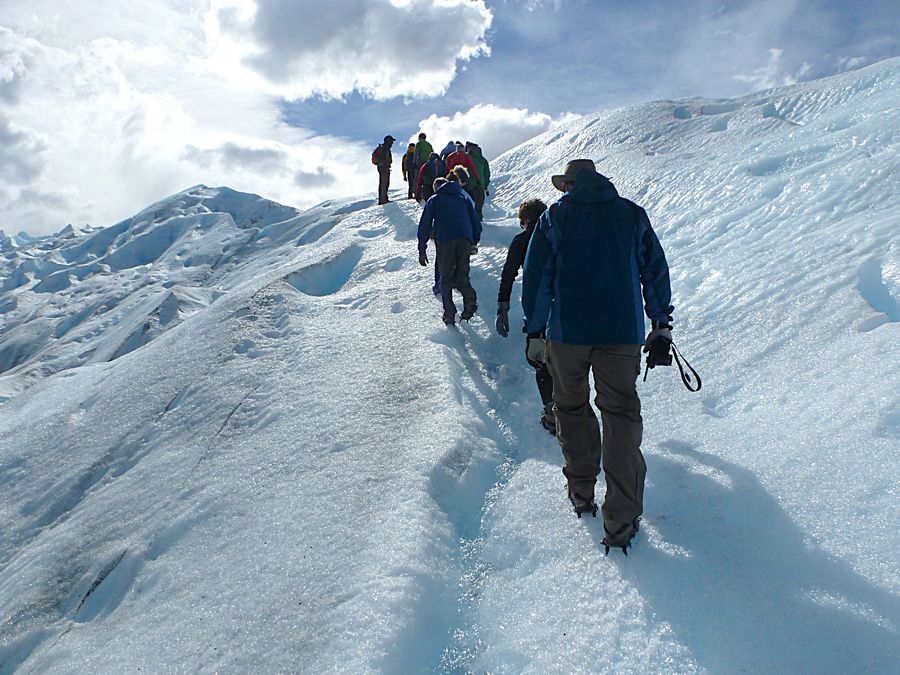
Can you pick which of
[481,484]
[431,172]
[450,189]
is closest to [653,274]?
[481,484]

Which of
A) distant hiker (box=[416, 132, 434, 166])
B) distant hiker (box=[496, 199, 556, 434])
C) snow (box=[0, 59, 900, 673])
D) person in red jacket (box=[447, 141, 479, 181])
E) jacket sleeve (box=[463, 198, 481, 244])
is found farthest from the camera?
distant hiker (box=[416, 132, 434, 166])

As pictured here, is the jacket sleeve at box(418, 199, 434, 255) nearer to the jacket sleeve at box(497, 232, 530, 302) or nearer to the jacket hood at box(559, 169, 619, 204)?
the jacket sleeve at box(497, 232, 530, 302)

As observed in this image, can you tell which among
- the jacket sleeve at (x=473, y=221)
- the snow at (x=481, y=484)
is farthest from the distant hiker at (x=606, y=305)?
the jacket sleeve at (x=473, y=221)

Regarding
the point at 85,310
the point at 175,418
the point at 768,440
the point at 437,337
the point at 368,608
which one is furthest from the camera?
the point at 85,310

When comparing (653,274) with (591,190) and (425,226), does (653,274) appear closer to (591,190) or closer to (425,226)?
(591,190)

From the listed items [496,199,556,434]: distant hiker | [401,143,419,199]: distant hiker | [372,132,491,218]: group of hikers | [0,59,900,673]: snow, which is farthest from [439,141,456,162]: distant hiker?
[496,199,556,434]: distant hiker

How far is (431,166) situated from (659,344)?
11417mm

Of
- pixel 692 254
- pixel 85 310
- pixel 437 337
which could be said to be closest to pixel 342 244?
pixel 437 337

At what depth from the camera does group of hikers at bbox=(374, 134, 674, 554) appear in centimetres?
301

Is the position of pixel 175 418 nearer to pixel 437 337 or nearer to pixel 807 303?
pixel 437 337

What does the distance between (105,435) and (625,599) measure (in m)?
6.58

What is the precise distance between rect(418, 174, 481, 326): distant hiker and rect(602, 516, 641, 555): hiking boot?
4.59 meters

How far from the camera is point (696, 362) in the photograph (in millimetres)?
5078

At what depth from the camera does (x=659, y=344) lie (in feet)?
10.6
